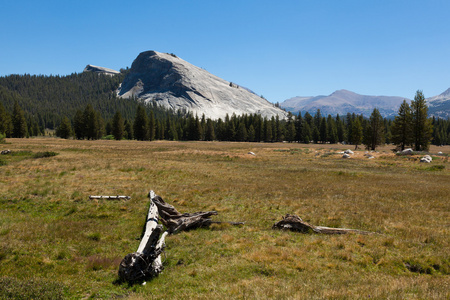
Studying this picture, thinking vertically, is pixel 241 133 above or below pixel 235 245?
above

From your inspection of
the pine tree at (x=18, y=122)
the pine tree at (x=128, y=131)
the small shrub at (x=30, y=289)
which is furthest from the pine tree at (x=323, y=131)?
the pine tree at (x=18, y=122)

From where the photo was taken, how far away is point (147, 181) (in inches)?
949

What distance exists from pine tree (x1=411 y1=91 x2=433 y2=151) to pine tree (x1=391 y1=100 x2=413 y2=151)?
1.02 metres

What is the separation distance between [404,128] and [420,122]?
5082mm

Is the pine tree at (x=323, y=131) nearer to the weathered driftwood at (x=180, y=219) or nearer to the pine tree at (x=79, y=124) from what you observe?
the pine tree at (x=79, y=124)

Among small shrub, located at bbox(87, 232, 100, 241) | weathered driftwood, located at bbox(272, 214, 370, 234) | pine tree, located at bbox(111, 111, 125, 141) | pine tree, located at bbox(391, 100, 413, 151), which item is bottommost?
weathered driftwood, located at bbox(272, 214, 370, 234)

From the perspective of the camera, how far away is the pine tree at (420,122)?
58375 mm

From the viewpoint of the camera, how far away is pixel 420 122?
59.0 m

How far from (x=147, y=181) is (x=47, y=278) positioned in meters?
16.6

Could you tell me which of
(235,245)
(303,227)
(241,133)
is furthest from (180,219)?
(241,133)

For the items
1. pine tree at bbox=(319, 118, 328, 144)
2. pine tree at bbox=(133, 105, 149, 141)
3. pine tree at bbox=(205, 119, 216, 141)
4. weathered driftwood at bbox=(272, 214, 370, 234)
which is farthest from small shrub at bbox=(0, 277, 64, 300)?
pine tree at bbox=(319, 118, 328, 144)

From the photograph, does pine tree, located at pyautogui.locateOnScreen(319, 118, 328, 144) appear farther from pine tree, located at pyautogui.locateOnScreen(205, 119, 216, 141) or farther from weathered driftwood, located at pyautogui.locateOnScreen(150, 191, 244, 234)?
weathered driftwood, located at pyautogui.locateOnScreen(150, 191, 244, 234)

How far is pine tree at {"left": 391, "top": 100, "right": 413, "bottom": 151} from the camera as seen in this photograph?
61.6 metres

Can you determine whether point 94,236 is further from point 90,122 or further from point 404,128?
point 90,122
